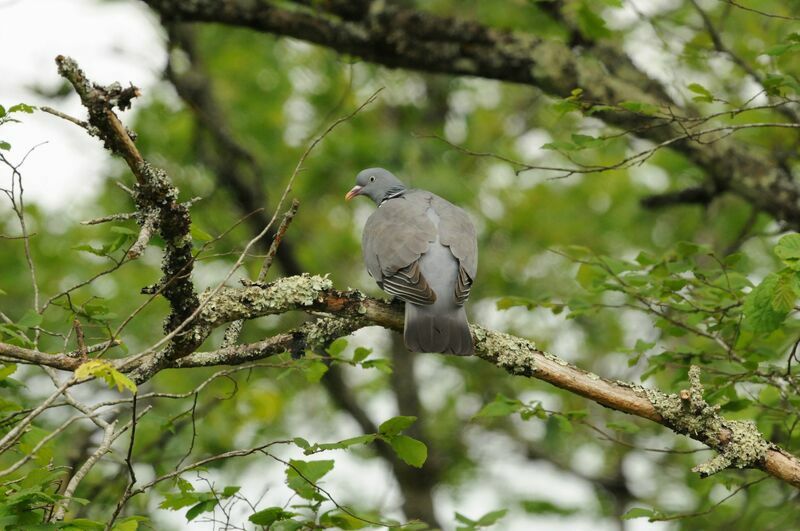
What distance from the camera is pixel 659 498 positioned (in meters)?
9.29

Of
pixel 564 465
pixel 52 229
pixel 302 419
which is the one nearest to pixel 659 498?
pixel 564 465

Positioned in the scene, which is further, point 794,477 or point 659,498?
point 659,498

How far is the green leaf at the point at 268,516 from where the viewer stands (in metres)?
3.10

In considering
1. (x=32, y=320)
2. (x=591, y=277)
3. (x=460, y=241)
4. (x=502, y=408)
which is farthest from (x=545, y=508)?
(x=32, y=320)

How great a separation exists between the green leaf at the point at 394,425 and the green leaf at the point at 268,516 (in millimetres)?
428

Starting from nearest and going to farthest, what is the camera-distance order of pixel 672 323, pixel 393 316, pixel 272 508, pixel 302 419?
pixel 272 508 < pixel 393 316 < pixel 672 323 < pixel 302 419

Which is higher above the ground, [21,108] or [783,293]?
[21,108]

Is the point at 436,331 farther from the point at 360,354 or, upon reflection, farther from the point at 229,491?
the point at 229,491

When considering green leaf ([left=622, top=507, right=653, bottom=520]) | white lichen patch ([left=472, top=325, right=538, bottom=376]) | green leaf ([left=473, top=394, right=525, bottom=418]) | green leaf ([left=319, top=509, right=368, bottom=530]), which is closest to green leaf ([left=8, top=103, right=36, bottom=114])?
green leaf ([left=319, top=509, right=368, bottom=530])

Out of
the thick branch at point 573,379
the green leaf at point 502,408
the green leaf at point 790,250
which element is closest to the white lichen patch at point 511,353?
the thick branch at point 573,379

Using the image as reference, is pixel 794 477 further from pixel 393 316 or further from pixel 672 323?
pixel 393 316

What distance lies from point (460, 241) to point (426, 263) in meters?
0.26

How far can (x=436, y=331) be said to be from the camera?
391cm

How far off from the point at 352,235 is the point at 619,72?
526 centimetres
